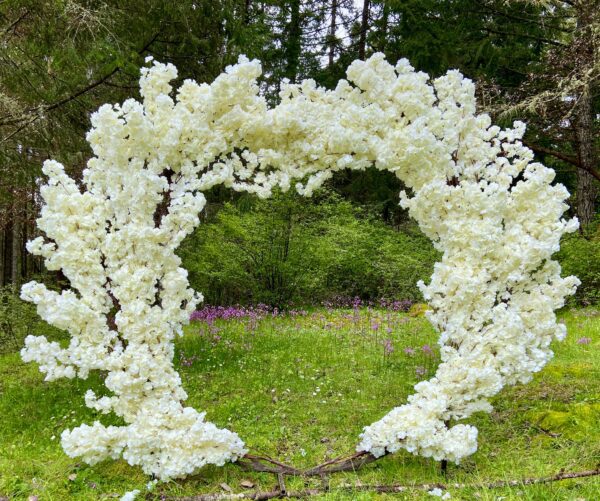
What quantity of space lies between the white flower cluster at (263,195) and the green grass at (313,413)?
344 mm

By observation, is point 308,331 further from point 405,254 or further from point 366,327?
point 405,254

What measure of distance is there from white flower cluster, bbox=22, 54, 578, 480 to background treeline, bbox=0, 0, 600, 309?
2.30 metres

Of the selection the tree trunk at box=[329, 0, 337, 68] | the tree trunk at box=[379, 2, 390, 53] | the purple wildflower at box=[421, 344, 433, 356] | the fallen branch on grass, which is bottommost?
the fallen branch on grass

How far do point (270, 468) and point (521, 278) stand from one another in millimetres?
2276

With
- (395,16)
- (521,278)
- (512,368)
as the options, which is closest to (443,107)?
(521,278)

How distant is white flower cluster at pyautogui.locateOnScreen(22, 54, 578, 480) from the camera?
3.15 m

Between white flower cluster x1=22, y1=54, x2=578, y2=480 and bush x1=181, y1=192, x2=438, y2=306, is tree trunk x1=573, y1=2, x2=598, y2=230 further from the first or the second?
white flower cluster x1=22, y1=54, x2=578, y2=480

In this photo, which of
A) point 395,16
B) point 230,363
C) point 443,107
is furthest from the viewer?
point 395,16

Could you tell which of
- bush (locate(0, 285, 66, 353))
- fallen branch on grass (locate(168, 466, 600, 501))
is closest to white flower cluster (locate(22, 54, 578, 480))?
fallen branch on grass (locate(168, 466, 600, 501))

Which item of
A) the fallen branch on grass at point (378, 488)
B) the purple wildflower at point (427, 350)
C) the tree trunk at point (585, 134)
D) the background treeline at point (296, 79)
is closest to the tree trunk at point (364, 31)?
the background treeline at point (296, 79)

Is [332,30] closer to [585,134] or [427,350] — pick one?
[585,134]

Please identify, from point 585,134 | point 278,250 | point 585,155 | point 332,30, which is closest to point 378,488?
point 278,250

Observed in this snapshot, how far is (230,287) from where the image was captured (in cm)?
1120

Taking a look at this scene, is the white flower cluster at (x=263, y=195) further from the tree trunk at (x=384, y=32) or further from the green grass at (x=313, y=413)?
the tree trunk at (x=384, y=32)
